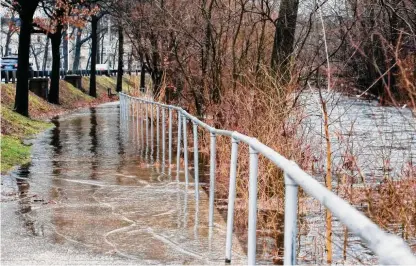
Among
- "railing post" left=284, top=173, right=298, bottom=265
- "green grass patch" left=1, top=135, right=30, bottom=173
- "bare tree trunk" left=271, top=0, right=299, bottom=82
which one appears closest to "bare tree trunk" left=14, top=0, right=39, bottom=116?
"green grass patch" left=1, top=135, right=30, bottom=173

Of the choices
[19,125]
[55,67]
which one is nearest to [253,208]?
[19,125]

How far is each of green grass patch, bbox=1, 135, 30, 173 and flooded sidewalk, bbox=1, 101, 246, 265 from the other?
0.28 m

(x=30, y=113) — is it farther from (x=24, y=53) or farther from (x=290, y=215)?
(x=290, y=215)

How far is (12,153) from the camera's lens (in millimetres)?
14727

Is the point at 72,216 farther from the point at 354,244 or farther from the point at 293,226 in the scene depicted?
the point at 293,226

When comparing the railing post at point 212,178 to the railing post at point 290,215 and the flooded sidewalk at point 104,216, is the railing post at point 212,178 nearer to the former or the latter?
the flooded sidewalk at point 104,216

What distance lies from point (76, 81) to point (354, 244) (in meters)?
43.8

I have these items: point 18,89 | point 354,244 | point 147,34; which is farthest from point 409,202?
point 18,89

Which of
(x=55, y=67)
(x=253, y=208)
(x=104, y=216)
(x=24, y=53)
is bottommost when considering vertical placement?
(x=104, y=216)

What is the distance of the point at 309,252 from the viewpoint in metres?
7.77

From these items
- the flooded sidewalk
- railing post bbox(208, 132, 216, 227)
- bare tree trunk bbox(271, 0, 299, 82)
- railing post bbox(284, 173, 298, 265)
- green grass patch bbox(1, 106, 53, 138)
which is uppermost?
bare tree trunk bbox(271, 0, 299, 82)

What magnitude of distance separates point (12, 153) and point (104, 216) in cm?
688

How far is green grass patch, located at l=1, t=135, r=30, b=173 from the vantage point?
13.3m

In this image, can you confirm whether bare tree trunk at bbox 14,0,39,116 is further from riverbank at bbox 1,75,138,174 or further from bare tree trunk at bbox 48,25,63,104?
bare tree trunk at bbox 48,25,63,104
